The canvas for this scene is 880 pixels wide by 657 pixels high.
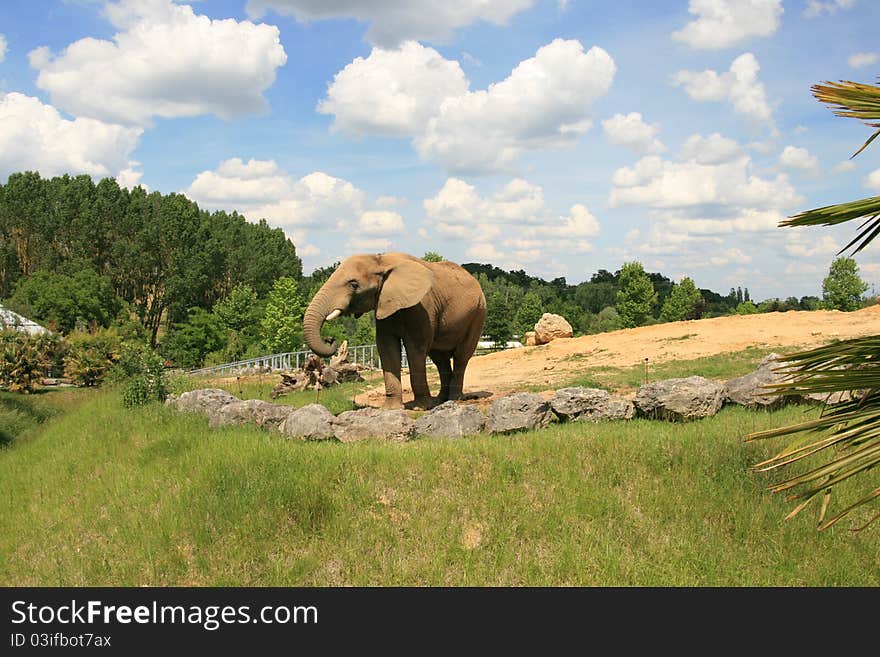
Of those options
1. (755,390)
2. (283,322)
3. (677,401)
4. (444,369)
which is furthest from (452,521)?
(283,322)

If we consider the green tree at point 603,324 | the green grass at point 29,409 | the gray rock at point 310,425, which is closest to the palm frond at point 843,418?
the gray rock at point 310,425

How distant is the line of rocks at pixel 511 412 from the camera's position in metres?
11.0

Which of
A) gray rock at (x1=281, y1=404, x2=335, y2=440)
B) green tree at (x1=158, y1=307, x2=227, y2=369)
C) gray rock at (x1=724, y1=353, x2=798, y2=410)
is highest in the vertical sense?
green tree at (x1=158, y1=307, x2=227, y2=369)

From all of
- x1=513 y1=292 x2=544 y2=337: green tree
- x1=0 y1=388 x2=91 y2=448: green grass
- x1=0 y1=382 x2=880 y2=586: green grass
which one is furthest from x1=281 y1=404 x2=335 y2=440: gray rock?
x1=513 y1=292 x2=544 y2=337: green tree

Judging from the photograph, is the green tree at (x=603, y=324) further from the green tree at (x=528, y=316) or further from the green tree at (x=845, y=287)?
the green tree at (x=845, y=287)

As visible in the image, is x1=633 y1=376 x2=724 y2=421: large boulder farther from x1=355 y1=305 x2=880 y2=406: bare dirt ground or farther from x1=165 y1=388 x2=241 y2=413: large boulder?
x1=165 y1=388 x2=241 y2=413: large boulder

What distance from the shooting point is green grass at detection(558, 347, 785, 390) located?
55.7 feet

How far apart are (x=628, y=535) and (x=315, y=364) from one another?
1465 cm

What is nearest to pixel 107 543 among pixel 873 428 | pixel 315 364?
pixel 873 428

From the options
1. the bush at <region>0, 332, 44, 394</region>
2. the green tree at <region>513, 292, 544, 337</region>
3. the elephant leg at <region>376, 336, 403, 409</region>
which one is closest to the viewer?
the elephant leg at <region>376, 336, 403, 409</region>

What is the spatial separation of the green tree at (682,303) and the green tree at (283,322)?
3509 centimetres

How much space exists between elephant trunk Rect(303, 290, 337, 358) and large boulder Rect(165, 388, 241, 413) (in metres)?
2.07

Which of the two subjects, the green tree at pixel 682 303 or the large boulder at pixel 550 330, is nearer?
the large boulder at pixel 550 330

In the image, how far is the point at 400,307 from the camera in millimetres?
12672
